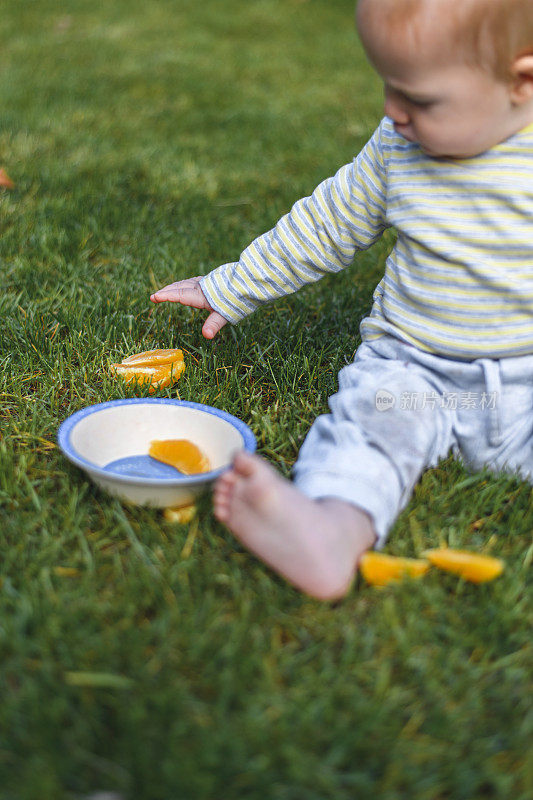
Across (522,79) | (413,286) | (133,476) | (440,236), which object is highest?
(522,79)

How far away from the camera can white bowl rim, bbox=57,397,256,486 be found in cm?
154

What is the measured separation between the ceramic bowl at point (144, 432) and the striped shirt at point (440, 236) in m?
0.44

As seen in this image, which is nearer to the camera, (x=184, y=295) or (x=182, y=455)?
(x=182, y=455)

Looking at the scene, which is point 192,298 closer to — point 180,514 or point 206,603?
point 180,514

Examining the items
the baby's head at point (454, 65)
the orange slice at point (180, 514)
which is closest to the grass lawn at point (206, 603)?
the orange slice at point (180, 514)

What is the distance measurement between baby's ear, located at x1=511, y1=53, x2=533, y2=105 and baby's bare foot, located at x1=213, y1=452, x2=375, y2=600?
0.87 m

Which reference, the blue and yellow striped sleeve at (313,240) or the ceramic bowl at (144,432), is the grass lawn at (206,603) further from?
the blue and yellow striped sleeve at (313,240)

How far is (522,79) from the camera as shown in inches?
63.6

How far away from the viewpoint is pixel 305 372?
219cm

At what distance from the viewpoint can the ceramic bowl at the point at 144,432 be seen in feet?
5.82

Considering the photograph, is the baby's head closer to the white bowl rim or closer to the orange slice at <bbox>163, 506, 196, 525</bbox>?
the white bowl rim

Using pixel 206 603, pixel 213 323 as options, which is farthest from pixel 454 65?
pixel 206 603
